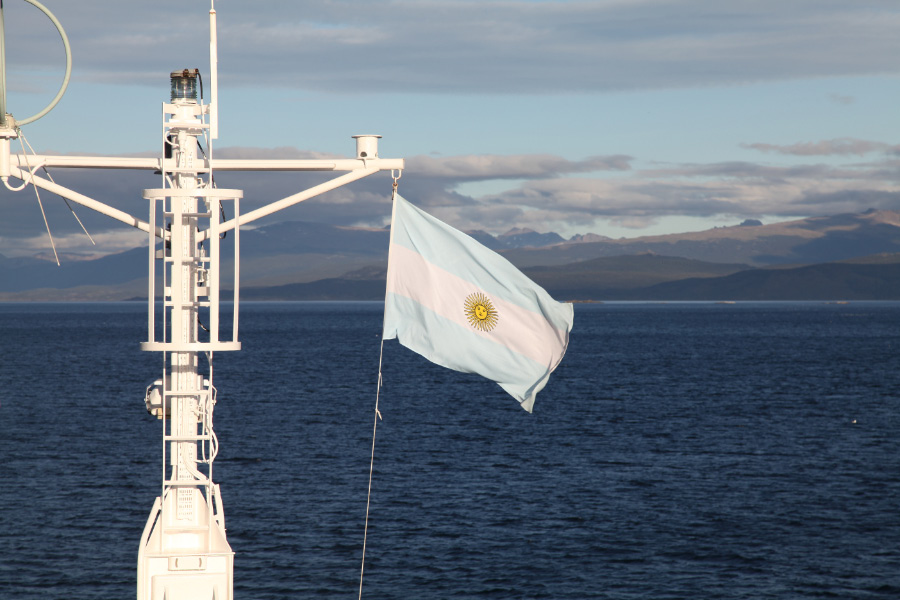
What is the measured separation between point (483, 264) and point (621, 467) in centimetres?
4564

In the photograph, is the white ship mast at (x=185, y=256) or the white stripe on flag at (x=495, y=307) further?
the white stripe on flag at (x=495, y=307)

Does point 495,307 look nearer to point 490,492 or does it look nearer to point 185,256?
point 185,256

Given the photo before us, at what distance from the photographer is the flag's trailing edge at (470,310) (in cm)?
1631

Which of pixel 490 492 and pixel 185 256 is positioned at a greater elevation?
pixel 185 256

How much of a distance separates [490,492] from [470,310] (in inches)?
1443

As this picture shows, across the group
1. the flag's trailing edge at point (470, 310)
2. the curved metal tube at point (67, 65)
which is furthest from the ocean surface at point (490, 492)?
the curved metal tube at point (67, 65)

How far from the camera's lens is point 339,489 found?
2062 inches

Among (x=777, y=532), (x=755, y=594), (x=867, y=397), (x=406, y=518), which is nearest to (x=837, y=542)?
(x=777, y=532)

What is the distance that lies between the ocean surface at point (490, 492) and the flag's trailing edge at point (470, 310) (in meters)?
21.4

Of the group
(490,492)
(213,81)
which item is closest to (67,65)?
(213,81)

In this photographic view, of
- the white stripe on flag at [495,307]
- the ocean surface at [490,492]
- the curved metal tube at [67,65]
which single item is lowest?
the ocean surface at [490,492]

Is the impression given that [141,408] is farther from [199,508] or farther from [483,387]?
[199,508]

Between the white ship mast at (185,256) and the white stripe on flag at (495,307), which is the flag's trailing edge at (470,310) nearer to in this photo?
the white stripe on flag at (495,307)

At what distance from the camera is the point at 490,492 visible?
51.9 metres
